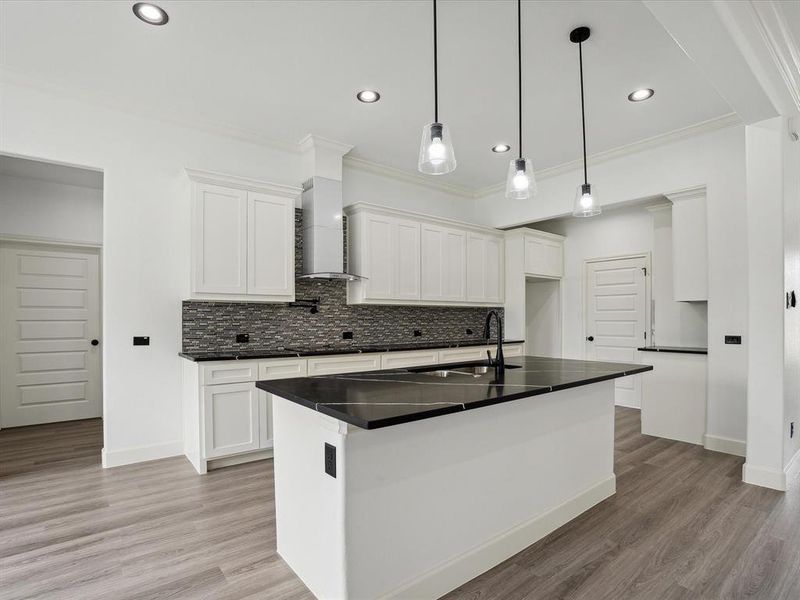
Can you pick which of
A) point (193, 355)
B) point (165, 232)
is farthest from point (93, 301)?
point (193, 355)

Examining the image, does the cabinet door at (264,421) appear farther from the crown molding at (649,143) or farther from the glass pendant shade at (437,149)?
the crown molding at (649,143)

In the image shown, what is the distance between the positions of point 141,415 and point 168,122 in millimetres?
2604

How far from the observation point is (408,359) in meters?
4.62

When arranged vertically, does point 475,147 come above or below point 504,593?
above

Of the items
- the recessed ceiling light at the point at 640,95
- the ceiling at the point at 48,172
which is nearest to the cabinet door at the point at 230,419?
the ceiling at the point at 48,172

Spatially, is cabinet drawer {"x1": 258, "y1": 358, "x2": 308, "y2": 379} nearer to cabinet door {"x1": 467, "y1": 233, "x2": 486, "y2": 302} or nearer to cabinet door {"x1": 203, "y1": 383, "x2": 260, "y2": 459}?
cabinet door {"x1": 203, "y1": 383, "x2": 260, "y2": 459}

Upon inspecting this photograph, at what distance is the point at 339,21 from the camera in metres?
2.65

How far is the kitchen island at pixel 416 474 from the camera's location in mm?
1686

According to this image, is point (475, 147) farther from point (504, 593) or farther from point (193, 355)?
point (504, 593)

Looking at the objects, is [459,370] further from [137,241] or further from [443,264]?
[137,241]

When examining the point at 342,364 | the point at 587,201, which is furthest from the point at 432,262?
the point at 587,201

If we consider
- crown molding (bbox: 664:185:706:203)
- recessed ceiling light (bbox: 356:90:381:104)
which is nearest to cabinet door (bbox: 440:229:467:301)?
recessed ceiling light (bbox: 356:90:381:104)

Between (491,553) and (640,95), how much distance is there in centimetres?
358

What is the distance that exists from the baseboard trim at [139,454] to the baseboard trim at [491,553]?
2.86 m
